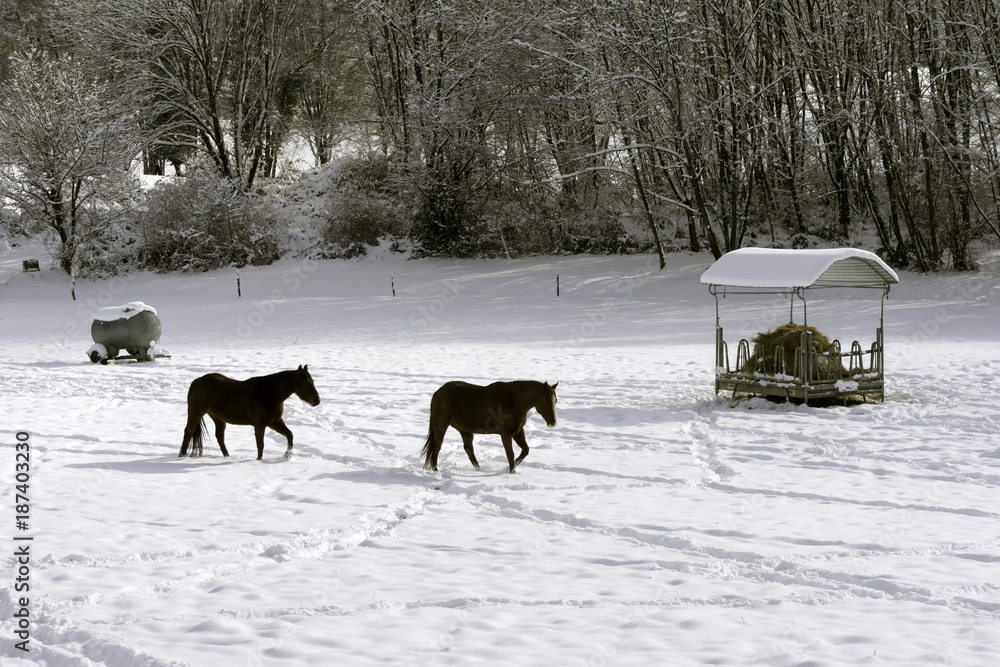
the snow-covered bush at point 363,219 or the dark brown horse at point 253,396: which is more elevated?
the snow-covered bush at point 363,219

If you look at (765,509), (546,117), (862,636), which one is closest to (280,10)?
(546,117)

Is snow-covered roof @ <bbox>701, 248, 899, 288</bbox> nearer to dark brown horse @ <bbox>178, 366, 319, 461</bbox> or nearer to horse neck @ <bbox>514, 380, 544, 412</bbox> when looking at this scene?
horse neck @ <bbox>514, 380, 544, 412</bbox>

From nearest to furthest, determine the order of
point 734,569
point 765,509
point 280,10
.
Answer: point 734,569, point 765,509, point 280,10

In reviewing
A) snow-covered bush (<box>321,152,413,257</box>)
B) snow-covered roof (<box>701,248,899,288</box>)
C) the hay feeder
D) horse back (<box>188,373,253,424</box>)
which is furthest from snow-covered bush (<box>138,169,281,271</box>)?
horse back (<box>188,373,253,424</box>)

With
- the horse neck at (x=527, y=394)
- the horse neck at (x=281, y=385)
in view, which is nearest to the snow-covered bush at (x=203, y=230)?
the horse neck at (x=281, y=385)

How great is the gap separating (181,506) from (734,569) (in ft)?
15.9

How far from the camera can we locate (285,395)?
10.5m

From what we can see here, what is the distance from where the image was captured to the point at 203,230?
37500 millimetres

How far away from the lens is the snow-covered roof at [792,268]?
1400 cm

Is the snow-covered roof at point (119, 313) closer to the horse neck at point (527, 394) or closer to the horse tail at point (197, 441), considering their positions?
the horse tail at point (197, 441)

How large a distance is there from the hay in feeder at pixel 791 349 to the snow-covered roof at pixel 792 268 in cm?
72

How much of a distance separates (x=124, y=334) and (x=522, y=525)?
47.0 feet

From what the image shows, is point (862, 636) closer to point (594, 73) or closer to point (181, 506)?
point (181, 506)

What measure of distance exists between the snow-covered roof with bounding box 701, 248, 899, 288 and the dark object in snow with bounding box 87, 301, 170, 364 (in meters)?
11.7
